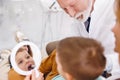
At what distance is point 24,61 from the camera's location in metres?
1.32

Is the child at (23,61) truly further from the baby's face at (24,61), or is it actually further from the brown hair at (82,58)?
the brown hair at (82,58)

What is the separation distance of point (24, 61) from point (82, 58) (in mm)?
420

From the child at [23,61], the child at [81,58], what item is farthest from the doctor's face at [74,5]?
the child at [81,58]

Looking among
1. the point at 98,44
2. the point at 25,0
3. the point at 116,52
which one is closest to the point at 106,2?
the point at 116,52

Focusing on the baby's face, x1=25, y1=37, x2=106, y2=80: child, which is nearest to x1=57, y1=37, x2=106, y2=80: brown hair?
x1=25, y1=37, x2=106, y2=80: child

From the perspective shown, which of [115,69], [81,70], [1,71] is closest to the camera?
[81,70]

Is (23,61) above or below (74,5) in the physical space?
below

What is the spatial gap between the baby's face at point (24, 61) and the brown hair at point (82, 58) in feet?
1.16

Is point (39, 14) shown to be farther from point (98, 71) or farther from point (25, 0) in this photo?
point (98, 71)

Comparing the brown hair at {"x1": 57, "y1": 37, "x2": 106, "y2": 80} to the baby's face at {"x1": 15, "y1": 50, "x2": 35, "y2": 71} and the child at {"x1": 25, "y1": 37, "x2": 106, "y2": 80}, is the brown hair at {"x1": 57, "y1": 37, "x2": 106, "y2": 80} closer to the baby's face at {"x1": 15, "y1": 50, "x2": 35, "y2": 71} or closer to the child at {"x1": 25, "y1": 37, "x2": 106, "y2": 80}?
the child at {"x1": 25, "y1": 37, "x2": 106, "y2": 80}

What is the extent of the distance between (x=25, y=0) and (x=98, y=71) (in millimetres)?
786

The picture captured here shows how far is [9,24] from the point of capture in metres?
1.58

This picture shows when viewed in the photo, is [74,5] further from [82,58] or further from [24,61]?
[82,58]

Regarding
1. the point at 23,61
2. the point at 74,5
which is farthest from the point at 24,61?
the point at 74,5
